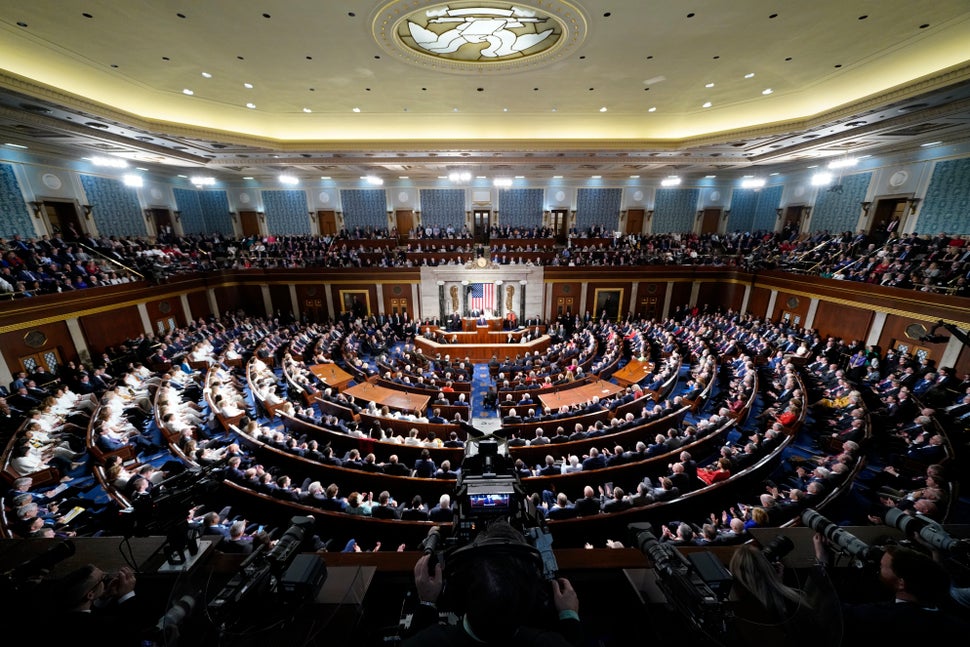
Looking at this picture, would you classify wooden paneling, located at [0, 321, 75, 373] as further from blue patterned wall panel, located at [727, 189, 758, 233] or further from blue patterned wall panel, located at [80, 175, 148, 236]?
blue patterned wall panel, located at [727, 189, 758, 233]

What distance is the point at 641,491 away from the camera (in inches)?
242

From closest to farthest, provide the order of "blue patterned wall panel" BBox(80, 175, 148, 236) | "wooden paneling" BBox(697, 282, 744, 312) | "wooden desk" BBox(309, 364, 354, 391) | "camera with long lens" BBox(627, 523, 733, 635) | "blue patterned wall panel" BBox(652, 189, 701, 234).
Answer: "camera with long lens" BBox(627, 523, 733, 635), "wooden desk" BBox(309, 364, 354, 391), "blue patterned wall panel" BBox(80, 175, 148, 236), "wooden paneling" BBox(697, 282, 744, 312), "blue patterned wall panel" BBox(652, 189, 701, 234)

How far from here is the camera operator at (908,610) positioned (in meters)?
1.57

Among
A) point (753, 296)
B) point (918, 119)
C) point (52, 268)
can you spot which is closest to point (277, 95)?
point (52, 268)

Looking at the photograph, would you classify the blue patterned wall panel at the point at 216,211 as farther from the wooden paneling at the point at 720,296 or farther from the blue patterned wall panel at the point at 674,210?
the wooden paneling at the point at 720,296

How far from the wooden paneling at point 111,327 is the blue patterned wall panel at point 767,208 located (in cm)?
3339

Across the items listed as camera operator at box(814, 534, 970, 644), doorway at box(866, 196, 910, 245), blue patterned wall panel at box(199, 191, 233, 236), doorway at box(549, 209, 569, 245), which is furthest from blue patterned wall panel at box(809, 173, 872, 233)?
blue patterned wall panel at box(199, 191, 233, 236)

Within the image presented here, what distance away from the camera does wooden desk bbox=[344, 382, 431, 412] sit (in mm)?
10742

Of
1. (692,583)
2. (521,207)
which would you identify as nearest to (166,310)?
(521,207)

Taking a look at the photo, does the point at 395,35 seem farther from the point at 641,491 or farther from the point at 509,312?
the point at 509,312

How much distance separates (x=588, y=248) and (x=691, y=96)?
10867 mm

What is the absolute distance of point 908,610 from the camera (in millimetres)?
1670

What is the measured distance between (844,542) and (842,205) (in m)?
23.4

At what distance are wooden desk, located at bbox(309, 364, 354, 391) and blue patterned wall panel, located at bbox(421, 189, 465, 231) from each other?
42.1ft
